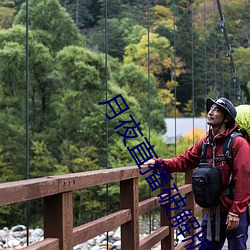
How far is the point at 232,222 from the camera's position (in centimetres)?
190

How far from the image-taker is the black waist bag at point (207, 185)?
6.26 ft

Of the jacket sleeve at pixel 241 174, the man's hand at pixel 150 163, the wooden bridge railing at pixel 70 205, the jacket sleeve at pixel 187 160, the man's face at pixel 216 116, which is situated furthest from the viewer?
the man's hand at pixel 150 163

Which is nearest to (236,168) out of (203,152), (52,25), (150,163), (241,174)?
(241,174)

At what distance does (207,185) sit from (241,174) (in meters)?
0.11

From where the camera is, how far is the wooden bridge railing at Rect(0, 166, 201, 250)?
128cm

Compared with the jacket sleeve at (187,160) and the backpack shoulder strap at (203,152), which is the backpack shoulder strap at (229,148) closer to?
the backpack shoulder strap at (203,152)

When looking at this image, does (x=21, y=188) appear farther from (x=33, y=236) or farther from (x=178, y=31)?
(x=178, y=31)

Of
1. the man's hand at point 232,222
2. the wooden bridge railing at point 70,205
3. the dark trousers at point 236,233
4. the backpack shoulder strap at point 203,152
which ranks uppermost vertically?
the backpack shoulder strap at point 203,152

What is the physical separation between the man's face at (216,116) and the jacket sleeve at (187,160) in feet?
0.42

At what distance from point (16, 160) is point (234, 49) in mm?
9983

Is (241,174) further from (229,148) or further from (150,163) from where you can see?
(150,163)

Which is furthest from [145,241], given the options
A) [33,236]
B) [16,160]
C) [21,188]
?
[16,160]

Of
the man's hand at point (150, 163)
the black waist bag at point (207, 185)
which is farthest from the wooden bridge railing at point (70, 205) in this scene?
the black waist bag at point (207, 185)

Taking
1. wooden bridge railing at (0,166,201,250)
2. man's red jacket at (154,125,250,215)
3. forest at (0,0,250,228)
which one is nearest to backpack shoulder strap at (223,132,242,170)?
man's red jacket at (154,125,250,215)
